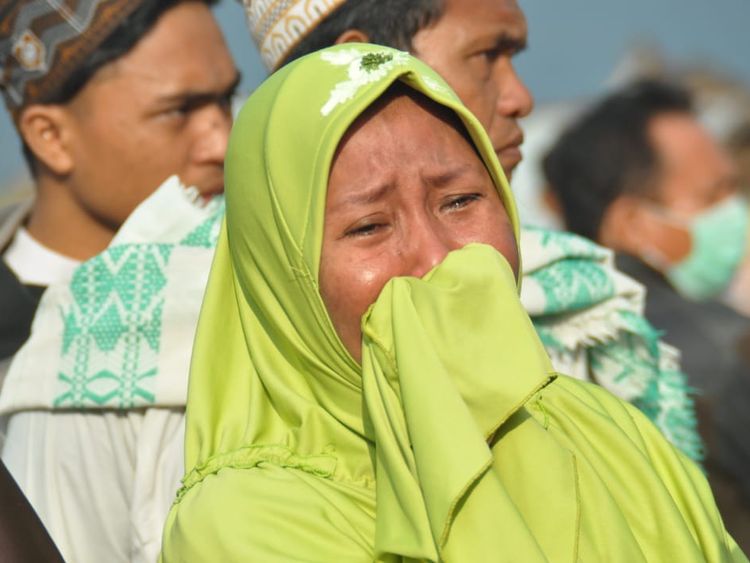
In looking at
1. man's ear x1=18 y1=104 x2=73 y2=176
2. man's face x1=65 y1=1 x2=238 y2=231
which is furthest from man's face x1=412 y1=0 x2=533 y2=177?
man's ear x1=18 y1=104 x2=73 y2=176

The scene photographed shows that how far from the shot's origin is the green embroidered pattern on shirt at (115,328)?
3.64m

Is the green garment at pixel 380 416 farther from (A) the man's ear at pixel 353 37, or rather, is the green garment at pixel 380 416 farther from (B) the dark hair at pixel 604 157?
(B) the dark hair at pixel 604 157

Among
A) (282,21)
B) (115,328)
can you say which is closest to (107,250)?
(115,328)

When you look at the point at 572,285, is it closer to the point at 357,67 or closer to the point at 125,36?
the point at 357,67

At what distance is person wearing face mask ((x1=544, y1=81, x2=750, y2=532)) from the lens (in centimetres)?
583

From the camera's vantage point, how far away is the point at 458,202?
2844 mm

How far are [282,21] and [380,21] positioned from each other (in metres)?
0.27

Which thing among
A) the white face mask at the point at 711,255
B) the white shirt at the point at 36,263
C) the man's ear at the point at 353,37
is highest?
the man's ear at the point at 353,37

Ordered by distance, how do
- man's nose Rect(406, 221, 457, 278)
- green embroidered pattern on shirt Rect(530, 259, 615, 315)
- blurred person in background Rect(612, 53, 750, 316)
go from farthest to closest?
blurred person in background Rect(612, 53, 750, 316)
green embroidered pattern on shirt Rect(530, 259, 615, 315)
man's nose Rect(406, 221, 457, 278)

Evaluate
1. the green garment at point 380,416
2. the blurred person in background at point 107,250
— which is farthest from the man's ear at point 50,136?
the green garment at point 380,416

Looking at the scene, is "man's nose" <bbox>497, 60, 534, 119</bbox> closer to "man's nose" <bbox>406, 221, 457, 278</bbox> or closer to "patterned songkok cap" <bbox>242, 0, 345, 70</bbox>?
"patterned songkok cap" <bbox>242, 0, 345, 70</bbox>

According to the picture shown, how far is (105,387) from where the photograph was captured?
364 cm

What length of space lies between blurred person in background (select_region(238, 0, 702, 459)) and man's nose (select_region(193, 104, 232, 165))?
466mm

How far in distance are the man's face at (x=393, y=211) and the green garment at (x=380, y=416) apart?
4cm
